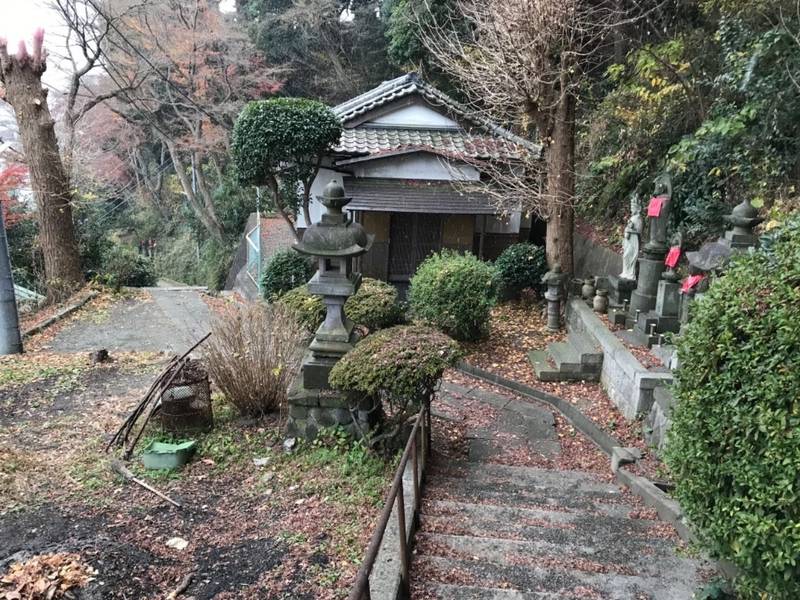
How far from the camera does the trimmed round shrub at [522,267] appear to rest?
456 inches

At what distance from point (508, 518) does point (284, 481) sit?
6.95 feet

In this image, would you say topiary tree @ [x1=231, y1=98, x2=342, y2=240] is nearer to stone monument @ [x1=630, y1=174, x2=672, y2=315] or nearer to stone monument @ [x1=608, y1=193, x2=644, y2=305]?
stone monument @ [x1=608, y1=193, x2=644, y2=305]

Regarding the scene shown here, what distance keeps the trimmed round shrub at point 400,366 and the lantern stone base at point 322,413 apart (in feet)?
1.06

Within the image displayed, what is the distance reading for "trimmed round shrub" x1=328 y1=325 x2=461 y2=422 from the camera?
193 inches

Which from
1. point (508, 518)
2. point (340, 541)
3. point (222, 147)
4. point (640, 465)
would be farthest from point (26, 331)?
point (222, 147)

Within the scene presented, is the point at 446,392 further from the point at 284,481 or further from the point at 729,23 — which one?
the point at 729,23

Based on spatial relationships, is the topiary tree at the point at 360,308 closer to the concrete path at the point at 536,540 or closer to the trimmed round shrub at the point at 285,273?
the concrete path at the point at 536,540

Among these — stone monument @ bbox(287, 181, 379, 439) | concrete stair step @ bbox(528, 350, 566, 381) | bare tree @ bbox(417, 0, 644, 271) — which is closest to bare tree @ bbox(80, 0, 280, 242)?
bare tree @ bbox(417, 0, 644, 271)

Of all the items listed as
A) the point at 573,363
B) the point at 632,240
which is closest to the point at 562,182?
the point at 632,240

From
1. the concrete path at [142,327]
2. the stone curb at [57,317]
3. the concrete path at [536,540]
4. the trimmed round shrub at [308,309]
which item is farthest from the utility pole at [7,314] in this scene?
the concrete path at [536,540]

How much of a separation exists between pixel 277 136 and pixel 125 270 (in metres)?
7.37

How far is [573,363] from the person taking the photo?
8500mm

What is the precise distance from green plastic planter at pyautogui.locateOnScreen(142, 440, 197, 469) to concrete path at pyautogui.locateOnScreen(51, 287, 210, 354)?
4509mm

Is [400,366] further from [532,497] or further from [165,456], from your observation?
[165,456]
